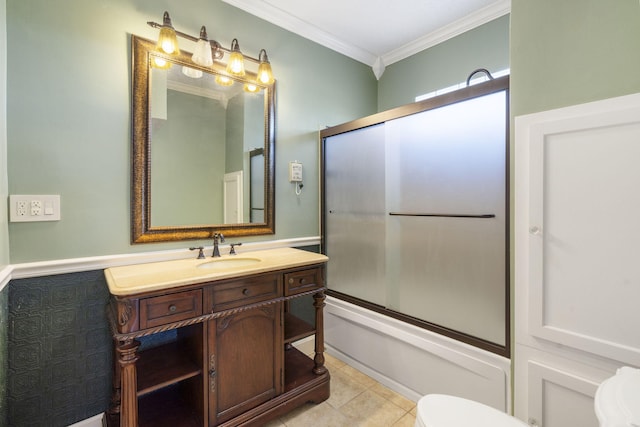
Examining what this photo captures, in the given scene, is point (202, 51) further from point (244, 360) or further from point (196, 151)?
point (244, 360)

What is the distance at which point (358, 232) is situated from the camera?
222 cm

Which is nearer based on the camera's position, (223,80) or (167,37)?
(167,37)

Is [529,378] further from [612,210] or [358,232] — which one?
[358,232]

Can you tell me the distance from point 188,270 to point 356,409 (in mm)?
1288

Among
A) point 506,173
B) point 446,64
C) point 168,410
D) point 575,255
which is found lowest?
point 168,410

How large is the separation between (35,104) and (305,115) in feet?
5.23

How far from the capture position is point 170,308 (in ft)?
4.17

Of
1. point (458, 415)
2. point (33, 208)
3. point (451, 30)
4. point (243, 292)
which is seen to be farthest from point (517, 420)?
point (451, 30)

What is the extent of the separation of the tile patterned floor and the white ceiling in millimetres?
2614

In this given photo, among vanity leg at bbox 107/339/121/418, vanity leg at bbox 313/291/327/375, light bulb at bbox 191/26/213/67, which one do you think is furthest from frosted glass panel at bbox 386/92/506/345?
vanity leg at bbox 107/339/121/418

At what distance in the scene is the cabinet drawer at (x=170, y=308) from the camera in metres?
1.21

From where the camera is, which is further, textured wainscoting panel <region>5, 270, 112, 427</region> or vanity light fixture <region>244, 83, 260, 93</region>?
vanity light fixture <region>244, 83, 260, 93</region>

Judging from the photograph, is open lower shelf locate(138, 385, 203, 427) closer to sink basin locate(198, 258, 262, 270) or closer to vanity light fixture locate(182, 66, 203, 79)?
sink basin locate(198, 258, 262, 270)

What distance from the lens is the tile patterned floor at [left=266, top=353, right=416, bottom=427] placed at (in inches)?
65.4
